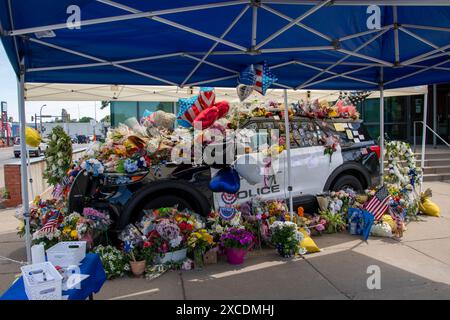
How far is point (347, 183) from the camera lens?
6617 mm

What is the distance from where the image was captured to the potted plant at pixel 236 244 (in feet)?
15.2

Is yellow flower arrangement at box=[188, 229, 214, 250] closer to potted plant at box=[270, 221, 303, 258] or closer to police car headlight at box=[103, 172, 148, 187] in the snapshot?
potted plant at box=[270, 221, 303, 258]

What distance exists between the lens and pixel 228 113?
19.5 feet

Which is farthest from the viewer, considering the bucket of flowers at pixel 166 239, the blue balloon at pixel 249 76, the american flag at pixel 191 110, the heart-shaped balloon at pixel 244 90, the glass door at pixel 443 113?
the glass door at pixel 443 113

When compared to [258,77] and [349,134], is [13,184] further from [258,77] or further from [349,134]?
[349,134]

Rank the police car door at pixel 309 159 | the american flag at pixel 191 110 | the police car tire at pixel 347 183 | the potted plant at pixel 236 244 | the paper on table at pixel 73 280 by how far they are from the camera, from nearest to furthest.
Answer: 1. the paper on table at pixel 73 280
2. the potted plant at pixel 236 244
3. the american flag at pixel 191 110
4. the police car door at pixel 309 159
5. the police car tire at pixel 347 183

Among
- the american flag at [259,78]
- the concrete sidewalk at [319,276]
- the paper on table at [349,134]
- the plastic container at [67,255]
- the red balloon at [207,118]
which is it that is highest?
the american flag at [259,78]

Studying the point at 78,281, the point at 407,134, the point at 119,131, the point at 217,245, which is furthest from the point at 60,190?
the point at 407,134

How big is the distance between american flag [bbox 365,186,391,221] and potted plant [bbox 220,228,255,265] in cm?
216

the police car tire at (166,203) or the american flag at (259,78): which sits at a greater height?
the american flag at (259,78)

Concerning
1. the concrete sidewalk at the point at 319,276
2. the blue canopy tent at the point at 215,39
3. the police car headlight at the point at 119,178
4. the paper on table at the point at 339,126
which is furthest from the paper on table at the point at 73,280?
the paper on table at the point at 339,126

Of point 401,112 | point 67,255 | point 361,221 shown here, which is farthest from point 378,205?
point 401,112

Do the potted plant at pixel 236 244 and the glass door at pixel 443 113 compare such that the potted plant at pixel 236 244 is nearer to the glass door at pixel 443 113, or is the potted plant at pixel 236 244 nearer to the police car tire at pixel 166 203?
the police car tire at pixel 166 203

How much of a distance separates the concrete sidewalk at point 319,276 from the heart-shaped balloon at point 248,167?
102cm
